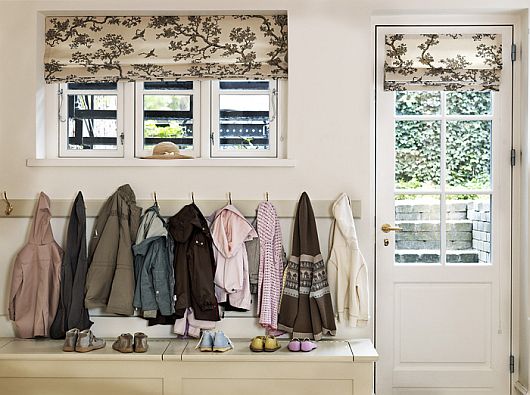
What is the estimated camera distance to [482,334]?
4133 millimetres

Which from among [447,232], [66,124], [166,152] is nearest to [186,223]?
[166,152]

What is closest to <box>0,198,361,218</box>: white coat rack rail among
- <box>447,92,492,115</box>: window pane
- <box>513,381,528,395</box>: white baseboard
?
<box>447,92,492,115</box>: window pane

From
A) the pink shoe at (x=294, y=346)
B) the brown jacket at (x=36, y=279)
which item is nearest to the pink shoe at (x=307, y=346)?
the pink shoe at (x=294, y=346)

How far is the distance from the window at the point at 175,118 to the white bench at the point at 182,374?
1.12 meters

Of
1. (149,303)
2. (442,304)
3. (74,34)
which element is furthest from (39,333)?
(442,304)

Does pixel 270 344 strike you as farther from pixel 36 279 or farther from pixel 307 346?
pixel 36 279

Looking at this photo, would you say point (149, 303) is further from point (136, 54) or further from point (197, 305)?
point (136, 54)

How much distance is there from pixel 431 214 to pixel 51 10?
7.38 ft


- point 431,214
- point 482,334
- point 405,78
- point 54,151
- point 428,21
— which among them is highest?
point 428,21

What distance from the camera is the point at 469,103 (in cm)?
414

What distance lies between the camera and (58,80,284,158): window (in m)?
4.17

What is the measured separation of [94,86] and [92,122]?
19 centimetres

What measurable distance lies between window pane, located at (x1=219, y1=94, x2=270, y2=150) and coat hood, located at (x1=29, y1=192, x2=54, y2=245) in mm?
967

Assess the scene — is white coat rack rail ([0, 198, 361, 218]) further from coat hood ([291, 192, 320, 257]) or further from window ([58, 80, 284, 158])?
window ([58, 80, 284, 158])
